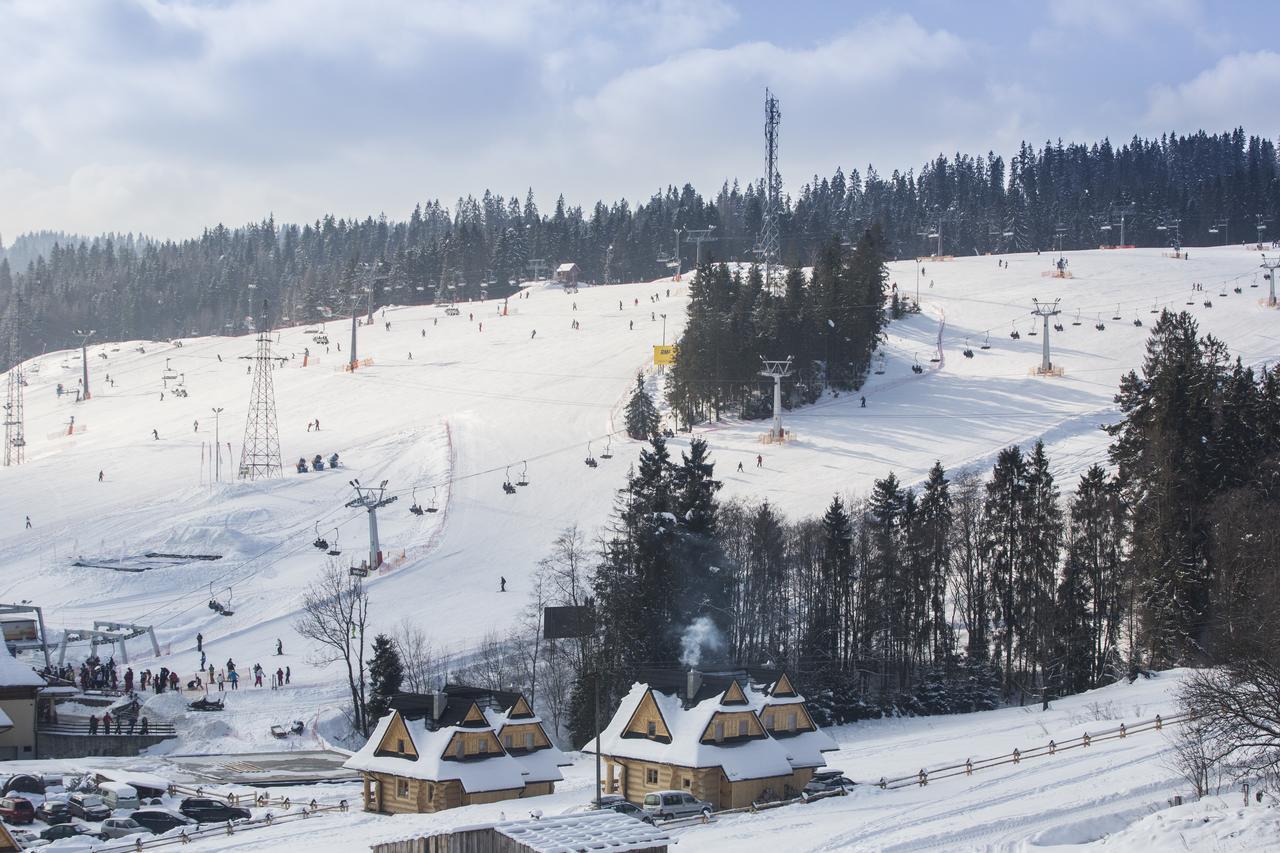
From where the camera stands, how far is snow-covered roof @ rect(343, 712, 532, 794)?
3272cm

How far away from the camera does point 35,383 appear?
443ft

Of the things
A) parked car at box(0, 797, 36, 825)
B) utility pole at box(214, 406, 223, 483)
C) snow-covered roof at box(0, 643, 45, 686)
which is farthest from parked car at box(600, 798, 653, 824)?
utility pole at box(214, 406, 223, 483)

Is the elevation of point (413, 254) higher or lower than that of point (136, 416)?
higher

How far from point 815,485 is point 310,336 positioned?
82550 millimetres

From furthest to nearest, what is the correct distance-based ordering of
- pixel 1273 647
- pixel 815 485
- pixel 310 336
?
pixel 310 336 → pixel 815 485 → pixel 1273 647

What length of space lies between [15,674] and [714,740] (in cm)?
2405

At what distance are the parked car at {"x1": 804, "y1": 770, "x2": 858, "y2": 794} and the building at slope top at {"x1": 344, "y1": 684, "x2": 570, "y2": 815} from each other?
22.9 feet

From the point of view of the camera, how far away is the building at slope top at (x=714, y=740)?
31578 mm

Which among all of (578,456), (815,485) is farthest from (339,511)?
(815,485)

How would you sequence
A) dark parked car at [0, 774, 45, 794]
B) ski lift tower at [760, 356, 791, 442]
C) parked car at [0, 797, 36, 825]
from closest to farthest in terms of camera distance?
parked car at [0, 797, 36, 825]
dark parked car at [0, 774, 45, 794]
ski lift tower at [760, 356, 791, 442]

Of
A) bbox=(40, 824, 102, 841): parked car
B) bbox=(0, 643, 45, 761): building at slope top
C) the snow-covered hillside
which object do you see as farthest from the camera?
the snow-covered hillside

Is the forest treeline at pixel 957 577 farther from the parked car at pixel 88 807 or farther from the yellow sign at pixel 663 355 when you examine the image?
the yellow sign at pixel 663 355

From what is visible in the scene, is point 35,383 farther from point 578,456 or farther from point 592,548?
point 592,548

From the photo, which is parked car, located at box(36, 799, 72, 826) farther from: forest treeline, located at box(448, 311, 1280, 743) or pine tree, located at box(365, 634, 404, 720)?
forest treeline, located at box(448, 311, 1280, 743)
